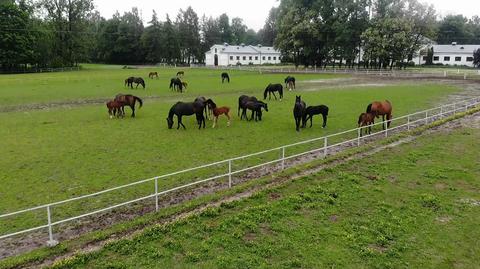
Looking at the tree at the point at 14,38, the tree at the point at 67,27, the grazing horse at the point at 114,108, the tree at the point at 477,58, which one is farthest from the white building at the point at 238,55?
the grazing horse at the point at 114,108

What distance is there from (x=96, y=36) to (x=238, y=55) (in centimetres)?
3574

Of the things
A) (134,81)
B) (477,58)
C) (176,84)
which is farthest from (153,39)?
(477,58)

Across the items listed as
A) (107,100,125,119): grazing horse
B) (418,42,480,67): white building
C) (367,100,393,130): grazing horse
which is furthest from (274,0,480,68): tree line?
(107,100,125,119): grazing horse

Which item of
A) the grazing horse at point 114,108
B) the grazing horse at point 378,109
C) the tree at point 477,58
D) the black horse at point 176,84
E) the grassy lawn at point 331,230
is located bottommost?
the grassy lawn at point 331,230

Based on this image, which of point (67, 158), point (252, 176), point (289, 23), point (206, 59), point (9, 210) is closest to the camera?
point (9, 210)

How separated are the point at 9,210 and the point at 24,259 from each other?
2684 millimetres

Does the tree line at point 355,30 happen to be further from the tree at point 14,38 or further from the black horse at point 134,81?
the tree at point 14,38

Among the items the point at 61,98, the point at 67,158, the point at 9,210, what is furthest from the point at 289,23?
the point at 9,210

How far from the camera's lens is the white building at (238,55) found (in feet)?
322

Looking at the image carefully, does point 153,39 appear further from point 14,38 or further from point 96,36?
point 14,38

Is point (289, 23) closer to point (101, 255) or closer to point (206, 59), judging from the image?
point (206, 59)

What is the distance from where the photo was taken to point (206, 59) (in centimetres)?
10125

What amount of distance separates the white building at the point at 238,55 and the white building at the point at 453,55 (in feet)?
119

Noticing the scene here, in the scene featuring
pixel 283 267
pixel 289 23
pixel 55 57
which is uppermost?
pixel 289 23
